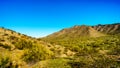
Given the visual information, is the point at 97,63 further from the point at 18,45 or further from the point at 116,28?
the point at 116,28

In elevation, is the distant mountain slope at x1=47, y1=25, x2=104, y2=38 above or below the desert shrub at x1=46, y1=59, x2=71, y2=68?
above

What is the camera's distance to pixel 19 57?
21469 millimetres

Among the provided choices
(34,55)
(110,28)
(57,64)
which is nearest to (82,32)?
(110,28)

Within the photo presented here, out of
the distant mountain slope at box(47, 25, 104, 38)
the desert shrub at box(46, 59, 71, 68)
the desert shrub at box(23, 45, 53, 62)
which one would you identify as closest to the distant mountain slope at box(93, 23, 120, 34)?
the distant mountain slope at box(47, 25, 104, 38)

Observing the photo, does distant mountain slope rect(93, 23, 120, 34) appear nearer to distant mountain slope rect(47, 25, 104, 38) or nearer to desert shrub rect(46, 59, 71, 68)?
distant mountain slope rect(47, 25, 104, 38)

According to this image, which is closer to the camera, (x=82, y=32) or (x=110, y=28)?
(x=82, y=32)

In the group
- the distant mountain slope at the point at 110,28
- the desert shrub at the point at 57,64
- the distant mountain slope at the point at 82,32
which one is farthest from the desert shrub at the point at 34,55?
the distant mountain slope at the point at 110,28

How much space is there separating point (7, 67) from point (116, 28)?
513 ft

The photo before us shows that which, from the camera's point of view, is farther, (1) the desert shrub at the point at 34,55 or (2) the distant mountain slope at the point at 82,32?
A: (2) the distant mountain slope at the point at 82,32

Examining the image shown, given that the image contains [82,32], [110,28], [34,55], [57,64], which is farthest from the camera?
[110,28]

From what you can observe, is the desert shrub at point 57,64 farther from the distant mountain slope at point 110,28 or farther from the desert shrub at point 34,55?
the distant mountain slope at point 110,28

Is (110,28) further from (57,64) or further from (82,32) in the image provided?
(57,64)

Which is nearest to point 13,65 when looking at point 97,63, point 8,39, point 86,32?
point 97,63

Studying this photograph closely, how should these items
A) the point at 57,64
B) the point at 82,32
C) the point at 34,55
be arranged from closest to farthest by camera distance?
the point at 57,64 < the point at 34,55 < the point at 82,32
